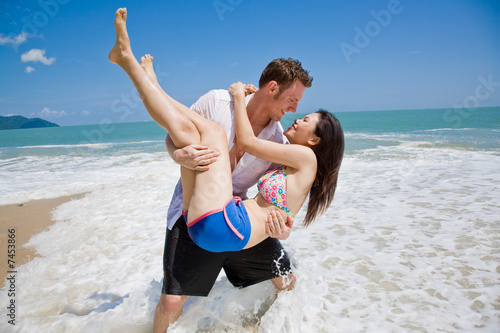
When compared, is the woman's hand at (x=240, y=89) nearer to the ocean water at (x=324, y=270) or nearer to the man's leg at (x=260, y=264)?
the man's leg at (x=260, y=264)

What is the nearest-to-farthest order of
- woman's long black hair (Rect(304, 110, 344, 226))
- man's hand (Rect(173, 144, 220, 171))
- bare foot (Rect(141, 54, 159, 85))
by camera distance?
man's hand (Rect(173, 144, 220, 171)), bare foot (Rect(141, 54, 159, 85)), woman's long black hair (Rect(304, 110, 344, 226))

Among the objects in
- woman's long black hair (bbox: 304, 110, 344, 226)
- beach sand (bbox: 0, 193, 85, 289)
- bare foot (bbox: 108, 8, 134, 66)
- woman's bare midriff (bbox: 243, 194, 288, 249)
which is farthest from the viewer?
beach sand (bbox: 0, 193, 85, 289)

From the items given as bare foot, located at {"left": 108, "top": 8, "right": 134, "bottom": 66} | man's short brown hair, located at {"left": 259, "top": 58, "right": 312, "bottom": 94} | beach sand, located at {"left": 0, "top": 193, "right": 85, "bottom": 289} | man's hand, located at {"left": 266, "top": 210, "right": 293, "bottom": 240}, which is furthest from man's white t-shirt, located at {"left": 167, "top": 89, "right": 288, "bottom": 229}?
beach sand, located at {"left": 0, "top": 193, "right": 85, "bottom": 289}

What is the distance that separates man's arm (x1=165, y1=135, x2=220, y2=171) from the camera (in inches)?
86.3

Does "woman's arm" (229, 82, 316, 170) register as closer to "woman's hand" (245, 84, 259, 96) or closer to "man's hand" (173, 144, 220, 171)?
"woman's hand" (245, 84, 259, 96)

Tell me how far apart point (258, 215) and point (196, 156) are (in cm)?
75

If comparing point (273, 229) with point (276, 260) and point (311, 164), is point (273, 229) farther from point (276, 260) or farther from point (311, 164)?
point (311, 164)

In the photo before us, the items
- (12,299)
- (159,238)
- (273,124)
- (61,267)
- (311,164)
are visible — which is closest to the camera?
(311,164)

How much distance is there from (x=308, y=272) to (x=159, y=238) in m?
2.58

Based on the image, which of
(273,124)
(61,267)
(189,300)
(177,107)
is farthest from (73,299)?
(273,124)

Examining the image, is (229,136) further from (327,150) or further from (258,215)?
(327,150)

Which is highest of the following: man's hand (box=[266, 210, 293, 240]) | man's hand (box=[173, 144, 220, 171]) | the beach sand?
man's hand (box=[173, 144, 220, 171])

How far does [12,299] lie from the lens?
12.0ft

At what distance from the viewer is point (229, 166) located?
240 centimetres
